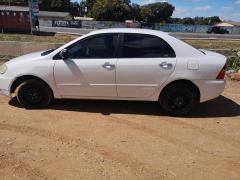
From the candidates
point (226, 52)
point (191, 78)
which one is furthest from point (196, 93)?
point (226, 52)

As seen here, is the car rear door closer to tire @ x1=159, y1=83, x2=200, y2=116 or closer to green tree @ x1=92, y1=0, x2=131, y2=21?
tire @ x1=159, y1=83, x2=200, y2=116

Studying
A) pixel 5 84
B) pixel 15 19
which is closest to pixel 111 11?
pixel 15 19

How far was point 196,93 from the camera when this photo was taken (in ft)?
21.9

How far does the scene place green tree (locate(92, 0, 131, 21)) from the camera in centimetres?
8019

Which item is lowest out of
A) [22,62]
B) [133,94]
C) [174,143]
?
[174,143]

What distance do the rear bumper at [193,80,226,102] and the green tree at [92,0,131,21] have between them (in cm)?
7572

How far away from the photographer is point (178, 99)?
22.1ft

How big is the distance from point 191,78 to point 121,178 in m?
2.91

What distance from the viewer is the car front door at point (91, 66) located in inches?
258

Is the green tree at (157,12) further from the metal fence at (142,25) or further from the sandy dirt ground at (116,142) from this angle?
the sandy dirt ground at (116,142)

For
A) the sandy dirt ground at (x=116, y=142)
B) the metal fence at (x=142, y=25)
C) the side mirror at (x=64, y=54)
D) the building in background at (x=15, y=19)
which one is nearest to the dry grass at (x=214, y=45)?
the sandy dirt ground at (x=116, y=142)

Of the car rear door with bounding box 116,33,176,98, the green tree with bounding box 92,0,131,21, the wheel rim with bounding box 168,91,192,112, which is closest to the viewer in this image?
the car rear door with bounding box 116,33,176,98

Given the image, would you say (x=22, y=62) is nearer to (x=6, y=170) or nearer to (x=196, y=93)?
(x=6, y=170)

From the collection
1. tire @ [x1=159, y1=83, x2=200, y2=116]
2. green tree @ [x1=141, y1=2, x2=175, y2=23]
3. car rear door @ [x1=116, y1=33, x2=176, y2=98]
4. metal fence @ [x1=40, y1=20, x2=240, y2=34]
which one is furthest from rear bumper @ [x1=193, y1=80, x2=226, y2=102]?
green tree @ [x1=141, y1=2, x2=175, y2=23]
